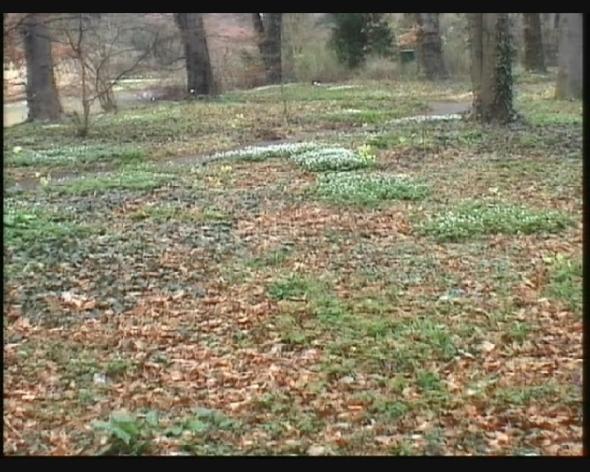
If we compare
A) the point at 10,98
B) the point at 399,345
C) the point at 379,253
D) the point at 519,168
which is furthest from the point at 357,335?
the point at 10,98

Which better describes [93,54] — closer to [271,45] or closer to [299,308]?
[271,45]

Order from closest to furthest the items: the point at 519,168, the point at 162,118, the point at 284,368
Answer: the point at 284,368 < the point at 519,168 < the point at 162,118

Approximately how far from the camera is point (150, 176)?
46.6ft

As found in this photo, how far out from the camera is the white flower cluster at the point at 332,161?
47.5ft

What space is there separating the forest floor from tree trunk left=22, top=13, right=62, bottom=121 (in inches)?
460

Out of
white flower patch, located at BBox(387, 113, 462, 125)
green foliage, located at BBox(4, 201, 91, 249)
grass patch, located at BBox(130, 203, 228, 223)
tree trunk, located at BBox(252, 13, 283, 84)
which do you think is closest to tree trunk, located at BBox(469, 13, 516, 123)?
white flower patch, located at BBox(387, 113, 462, 125)

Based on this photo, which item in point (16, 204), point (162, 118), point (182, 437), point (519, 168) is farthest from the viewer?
point (162, 118)

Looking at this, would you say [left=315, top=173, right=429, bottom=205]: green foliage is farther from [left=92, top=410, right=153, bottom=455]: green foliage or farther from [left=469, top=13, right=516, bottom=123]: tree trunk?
[left=92, top=410, right=153, bottom=455]: green foliage

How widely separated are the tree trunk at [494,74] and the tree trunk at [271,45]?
1892cm

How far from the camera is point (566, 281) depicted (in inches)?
307

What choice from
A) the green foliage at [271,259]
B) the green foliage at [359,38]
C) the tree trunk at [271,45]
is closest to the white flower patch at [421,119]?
the green foliage at [271,259]

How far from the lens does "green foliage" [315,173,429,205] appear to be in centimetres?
1183
